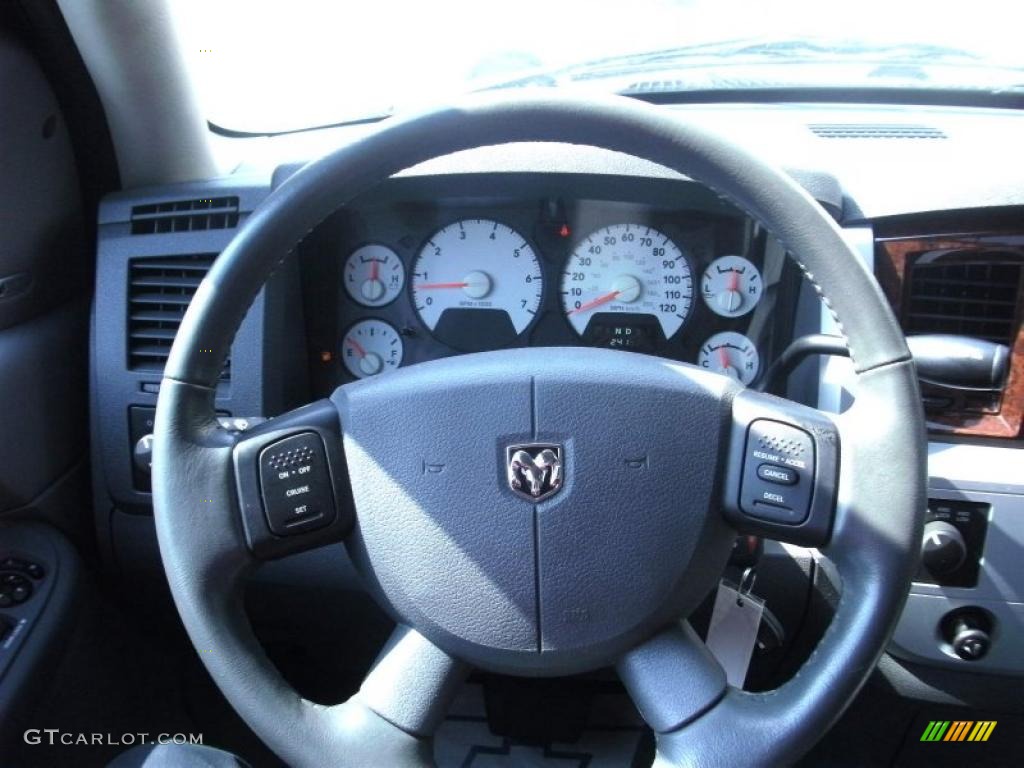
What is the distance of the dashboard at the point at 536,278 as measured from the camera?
175 centimetres

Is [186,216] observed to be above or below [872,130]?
below

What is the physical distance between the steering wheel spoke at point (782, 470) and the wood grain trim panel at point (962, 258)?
1.97 feet

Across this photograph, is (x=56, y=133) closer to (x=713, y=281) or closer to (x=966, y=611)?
(x=713, y=281)

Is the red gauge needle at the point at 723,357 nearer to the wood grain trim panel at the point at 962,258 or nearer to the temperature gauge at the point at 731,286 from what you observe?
the temperature gauge at the point at 731,286

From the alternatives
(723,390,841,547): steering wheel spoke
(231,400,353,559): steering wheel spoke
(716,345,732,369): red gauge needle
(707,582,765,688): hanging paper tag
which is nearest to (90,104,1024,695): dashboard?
(716,345,732,369): red gauge needle

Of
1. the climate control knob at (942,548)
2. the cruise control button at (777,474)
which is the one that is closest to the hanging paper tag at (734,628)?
the climate control knob at (942,548)

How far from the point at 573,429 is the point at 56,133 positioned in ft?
4.17

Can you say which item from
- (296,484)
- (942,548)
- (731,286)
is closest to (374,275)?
(731,286)

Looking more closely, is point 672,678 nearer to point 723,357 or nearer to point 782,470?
point 782,470

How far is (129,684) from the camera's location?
6.64ft

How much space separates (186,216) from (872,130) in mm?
1304

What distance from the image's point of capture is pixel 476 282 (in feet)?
6.00

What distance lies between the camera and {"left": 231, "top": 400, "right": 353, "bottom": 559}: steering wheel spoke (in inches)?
42.3

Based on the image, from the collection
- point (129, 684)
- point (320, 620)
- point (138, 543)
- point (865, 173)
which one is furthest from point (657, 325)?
point (129, 684)
